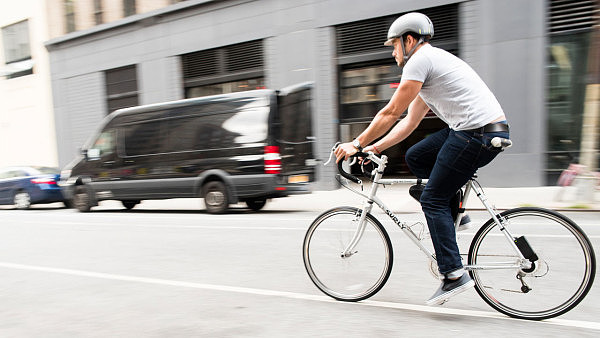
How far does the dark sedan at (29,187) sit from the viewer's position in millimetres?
Answer: 12766

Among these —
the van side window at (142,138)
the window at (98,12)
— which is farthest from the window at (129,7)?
the van side window at (142,138)

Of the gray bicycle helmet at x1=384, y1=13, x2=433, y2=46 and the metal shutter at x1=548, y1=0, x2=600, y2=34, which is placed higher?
the metal shutter at x1=548, y1=0, x2=600, y2=34

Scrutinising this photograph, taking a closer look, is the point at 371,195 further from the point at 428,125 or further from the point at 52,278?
the point at 428,125

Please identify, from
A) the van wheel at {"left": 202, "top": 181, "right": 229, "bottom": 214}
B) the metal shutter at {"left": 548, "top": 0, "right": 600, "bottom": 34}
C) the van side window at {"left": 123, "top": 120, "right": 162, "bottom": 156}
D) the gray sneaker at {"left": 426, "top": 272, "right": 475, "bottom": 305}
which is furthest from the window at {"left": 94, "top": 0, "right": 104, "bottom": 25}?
the gray sneaker at {"left": 426, "top": 272, "right": 475, "bottom": 305}

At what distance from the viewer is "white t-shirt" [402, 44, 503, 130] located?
2.88m

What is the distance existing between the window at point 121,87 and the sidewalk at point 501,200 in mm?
9559

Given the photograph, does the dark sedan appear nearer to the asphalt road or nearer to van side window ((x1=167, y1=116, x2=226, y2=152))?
van side window ((x1=167, y1=116, x2=226, y2=152))

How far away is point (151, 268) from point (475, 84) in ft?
12.3

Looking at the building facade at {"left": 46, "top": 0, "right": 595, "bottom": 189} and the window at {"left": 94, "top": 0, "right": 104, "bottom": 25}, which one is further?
the window at {"left": 94, "top": 0, "right": 104, "bottom": 25}

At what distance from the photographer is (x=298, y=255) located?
5.21m

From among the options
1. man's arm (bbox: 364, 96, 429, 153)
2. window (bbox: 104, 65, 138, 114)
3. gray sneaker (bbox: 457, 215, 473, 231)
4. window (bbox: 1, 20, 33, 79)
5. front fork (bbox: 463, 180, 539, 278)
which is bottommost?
front fork (bbox: 463, 180, 539, 278)

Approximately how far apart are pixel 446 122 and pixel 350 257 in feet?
4.02

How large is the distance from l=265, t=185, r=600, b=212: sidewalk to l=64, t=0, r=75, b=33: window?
47.8 ft

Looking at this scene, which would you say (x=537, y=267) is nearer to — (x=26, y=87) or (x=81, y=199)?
(x=81, y=199)
